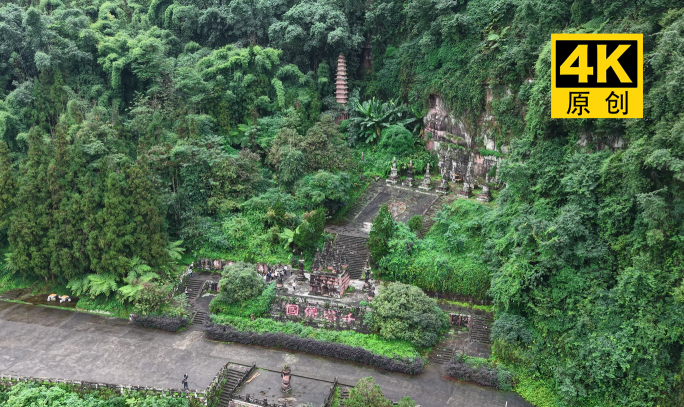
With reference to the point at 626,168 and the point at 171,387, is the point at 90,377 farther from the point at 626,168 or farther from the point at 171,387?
the point at 626,168

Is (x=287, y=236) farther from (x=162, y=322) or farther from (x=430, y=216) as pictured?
(x=430, y=216)

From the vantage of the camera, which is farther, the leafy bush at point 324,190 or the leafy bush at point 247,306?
the leafy bush at point 324,190

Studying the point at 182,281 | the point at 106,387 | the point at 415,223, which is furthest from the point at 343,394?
the point at 182,281

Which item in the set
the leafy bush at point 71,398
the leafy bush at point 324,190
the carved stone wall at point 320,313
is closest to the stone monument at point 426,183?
the leafy bush at point 324,190

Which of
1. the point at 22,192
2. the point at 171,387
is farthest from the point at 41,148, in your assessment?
the point at 171,387

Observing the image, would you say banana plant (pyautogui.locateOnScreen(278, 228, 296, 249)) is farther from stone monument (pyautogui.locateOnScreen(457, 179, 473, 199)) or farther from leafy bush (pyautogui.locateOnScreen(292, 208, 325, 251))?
stone monument (pyautogui.locateOnScreen(457, 179, 473, 199))

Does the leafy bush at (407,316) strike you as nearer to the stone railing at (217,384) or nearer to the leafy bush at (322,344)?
the leafy bush at (322,344)

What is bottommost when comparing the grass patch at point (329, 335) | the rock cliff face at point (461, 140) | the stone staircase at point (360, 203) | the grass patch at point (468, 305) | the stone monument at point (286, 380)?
the stone monument at point (286, 380)
